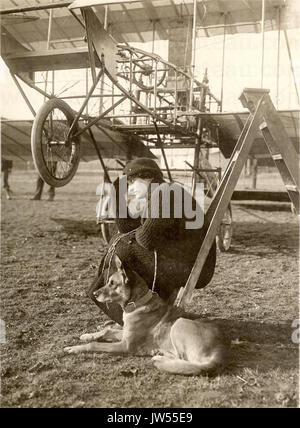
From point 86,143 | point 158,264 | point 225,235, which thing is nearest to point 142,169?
point 158,264

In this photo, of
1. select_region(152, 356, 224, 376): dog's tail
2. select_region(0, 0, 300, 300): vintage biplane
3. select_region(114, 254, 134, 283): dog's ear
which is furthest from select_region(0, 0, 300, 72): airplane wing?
select_region(152, 356, 224, 376): dog's tail

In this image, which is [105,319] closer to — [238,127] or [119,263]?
[119,263]

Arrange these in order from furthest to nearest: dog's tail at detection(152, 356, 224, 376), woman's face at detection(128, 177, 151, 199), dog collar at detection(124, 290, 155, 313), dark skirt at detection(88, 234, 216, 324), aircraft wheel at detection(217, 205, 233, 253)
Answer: aircraft wheel at detection(217, 205, 233, 253), woman's face at detection(128, 177, 151, 199), dark skirt at detection(88, 234, 216, 324), dog collar at detection(124, 290, 155, 313), dog's tail at detection(152, 356, 224, 376)

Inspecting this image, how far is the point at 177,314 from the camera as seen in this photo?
3.87 m

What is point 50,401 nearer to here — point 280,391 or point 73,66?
point 280,391

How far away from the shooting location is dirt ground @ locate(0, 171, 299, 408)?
9.85 ft

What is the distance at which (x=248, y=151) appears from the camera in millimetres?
4281

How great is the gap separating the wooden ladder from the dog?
0.92ft

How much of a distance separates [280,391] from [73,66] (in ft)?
14.4

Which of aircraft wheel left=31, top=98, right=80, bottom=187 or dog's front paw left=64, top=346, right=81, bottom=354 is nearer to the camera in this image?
dog's front paw left=64, top=346, right=81, bottom=354

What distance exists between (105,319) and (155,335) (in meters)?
1.06

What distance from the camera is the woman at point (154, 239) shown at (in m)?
3.84

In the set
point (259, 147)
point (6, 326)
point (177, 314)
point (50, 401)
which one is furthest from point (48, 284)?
point (259, 147)

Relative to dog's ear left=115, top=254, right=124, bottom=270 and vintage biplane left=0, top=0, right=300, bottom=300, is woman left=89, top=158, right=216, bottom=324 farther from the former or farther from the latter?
vintage biplane left=0, top=0, right=300, bottom=300
